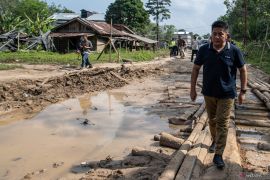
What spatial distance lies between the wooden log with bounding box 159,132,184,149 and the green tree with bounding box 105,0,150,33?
55079mm

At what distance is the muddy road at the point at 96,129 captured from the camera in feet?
17.7

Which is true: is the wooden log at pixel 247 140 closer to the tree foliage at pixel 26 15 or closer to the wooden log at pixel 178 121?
→ the wooden log at pixel 178 121

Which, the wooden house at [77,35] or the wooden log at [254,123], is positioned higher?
the wooden house at [77,35]

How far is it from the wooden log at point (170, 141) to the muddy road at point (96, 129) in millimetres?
109

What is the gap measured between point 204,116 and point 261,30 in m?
33.2

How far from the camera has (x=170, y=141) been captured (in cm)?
633

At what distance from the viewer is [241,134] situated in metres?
7.15

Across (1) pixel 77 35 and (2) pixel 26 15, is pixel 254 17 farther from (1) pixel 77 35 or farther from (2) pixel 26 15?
(2) pixel 26 15

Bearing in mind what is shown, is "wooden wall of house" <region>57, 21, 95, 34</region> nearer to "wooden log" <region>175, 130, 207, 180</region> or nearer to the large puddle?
the large puddle

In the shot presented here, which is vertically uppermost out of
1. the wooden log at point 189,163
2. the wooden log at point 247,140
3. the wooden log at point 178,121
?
the wooden log at point 189,163

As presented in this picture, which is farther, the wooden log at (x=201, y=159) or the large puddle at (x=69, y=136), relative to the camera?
the large puddle at (x=69, y=136)

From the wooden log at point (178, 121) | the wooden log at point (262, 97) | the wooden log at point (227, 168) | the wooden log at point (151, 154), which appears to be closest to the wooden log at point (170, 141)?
the wooden log at point (151, 154)

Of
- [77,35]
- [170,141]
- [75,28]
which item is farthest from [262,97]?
[75,28]

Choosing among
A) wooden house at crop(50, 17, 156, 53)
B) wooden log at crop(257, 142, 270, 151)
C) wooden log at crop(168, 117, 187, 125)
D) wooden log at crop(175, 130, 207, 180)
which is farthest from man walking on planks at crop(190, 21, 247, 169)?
wooden house at crop(50, 17, 156, 53)
